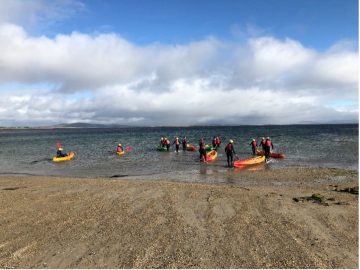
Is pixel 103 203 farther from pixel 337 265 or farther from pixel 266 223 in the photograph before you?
pixel 337 265

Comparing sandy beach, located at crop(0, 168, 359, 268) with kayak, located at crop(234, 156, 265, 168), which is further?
kayak, located at crop(234, 156, 265, 168)

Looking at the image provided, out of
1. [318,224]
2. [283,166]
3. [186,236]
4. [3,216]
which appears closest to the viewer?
[186,236]

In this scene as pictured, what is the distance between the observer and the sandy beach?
8.77m

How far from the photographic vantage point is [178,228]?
36.0ft

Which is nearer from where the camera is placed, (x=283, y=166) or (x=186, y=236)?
(x=186, y=236)

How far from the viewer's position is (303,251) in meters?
9.03

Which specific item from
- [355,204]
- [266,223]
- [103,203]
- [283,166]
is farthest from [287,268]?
[283,166]

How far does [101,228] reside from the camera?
11148mm

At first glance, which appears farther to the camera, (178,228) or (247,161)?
(247,161)

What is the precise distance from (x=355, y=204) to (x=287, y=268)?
7111 mm

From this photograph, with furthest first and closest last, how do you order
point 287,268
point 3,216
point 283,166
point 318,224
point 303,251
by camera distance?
point 283,166 → point 3,216 → point 318,224 → point 303,251 → point 287,268

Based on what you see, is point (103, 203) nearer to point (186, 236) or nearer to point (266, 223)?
point (186, 236)

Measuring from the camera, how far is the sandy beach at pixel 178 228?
8.77m

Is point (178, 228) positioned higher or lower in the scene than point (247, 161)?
lower
